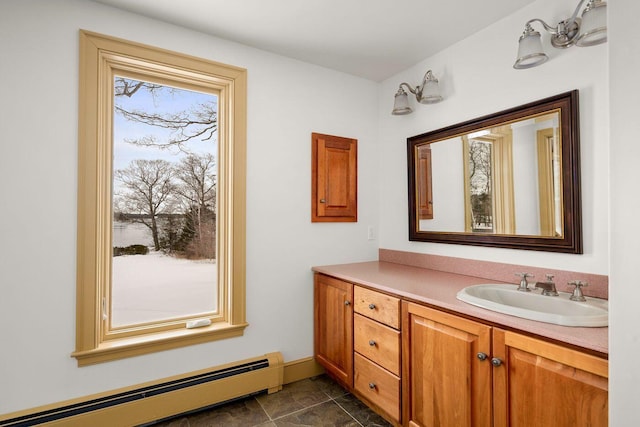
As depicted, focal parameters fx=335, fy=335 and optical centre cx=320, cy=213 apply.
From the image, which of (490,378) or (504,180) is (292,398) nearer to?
(490,378)

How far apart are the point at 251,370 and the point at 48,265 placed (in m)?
1.35

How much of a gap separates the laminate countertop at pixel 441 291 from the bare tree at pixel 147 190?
45.9 inches

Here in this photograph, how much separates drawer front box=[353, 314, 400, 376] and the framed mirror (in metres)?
0.82

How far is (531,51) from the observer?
1697 millimetres

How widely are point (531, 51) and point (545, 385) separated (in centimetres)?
154

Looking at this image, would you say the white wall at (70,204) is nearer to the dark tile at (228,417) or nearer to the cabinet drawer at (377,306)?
the dark tile at (228,417)

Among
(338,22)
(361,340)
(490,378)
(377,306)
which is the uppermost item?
(338,22)

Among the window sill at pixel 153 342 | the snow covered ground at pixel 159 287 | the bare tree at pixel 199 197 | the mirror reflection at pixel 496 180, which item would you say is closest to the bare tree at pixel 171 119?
the bare tree at pixel 199 197

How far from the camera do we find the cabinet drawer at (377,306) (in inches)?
72.5

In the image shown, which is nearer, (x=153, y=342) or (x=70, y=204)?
(x=70, y=204)

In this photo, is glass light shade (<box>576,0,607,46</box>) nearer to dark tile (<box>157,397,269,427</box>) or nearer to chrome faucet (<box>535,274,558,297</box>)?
chrome faucet (<box>535,274,558,297</box>)

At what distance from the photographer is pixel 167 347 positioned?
207cm

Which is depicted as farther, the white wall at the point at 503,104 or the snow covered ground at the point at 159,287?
the snow covered ground at the point at 159,287

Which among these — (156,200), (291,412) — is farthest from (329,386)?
(156,200)
